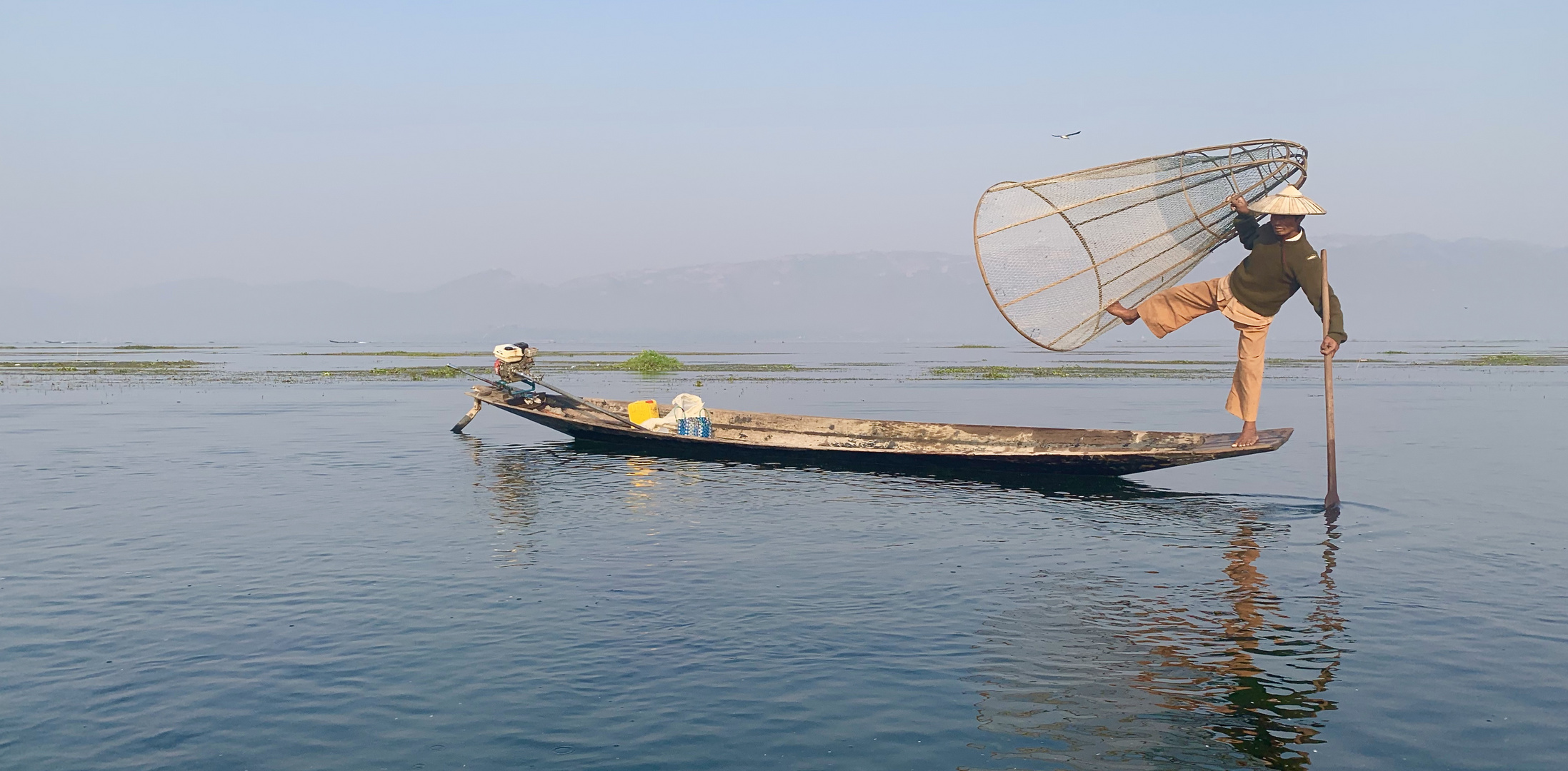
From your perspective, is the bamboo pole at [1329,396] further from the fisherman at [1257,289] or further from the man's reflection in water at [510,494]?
the man's reflection in water at [510,494]

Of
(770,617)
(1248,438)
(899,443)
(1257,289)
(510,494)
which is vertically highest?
(1257,289)

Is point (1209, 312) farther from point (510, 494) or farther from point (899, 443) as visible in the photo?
point (510, 494)

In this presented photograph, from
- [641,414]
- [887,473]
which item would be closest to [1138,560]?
[887,473]

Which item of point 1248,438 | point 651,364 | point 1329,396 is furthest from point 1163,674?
point 651,364

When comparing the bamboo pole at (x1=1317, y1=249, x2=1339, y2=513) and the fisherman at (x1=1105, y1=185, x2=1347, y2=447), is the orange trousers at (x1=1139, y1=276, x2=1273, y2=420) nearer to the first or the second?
the fisherman at (x1=1105, y1=185, x2=1347, y2=447)

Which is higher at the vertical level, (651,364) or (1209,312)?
(1209,312)

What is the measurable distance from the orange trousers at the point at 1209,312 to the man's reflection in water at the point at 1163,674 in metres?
4.02

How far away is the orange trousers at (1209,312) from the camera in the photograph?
50.0 ft

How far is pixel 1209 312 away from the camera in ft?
48.9

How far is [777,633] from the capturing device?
10.3 m

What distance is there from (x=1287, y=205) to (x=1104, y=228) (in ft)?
7.58

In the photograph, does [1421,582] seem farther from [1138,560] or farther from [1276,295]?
[1276,295]

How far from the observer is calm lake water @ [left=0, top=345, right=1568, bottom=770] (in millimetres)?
7727

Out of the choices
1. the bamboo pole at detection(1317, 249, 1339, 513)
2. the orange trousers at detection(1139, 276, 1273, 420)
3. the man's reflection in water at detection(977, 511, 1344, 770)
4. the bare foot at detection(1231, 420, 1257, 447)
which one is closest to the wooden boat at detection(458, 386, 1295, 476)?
the bare foot at detection(1231, 420, 1257, 447)
